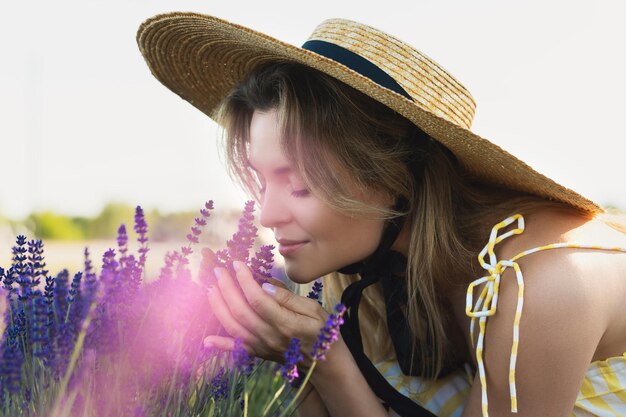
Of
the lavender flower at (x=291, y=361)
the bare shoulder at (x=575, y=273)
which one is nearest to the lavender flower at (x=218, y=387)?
the lavender flower at (x=291, y=361)

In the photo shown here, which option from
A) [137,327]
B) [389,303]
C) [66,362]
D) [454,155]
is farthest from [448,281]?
[66,362]

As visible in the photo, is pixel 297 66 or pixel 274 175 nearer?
pixel 274 175

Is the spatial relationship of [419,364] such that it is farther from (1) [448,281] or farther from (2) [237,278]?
(2) [237,278]

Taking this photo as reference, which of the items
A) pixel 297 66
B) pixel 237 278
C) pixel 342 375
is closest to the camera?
pixel 237 278

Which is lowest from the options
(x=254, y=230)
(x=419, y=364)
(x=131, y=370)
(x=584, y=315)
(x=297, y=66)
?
(x=419, y=364)

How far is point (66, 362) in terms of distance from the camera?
1.47 metres

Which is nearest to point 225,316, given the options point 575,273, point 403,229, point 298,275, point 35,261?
point 298,275

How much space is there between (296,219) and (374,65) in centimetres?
51

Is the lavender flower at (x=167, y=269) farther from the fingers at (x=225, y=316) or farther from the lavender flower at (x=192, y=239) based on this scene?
the fingers at (x=225, y=316)

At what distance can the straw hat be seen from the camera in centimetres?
201

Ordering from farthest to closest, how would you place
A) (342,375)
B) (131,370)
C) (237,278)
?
(342,375) → (237,278) → (131,370)

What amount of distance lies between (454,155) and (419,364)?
29.6 inches

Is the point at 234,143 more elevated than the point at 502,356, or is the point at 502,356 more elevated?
the point at 234,143

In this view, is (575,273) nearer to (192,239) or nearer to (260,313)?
(260,313)
